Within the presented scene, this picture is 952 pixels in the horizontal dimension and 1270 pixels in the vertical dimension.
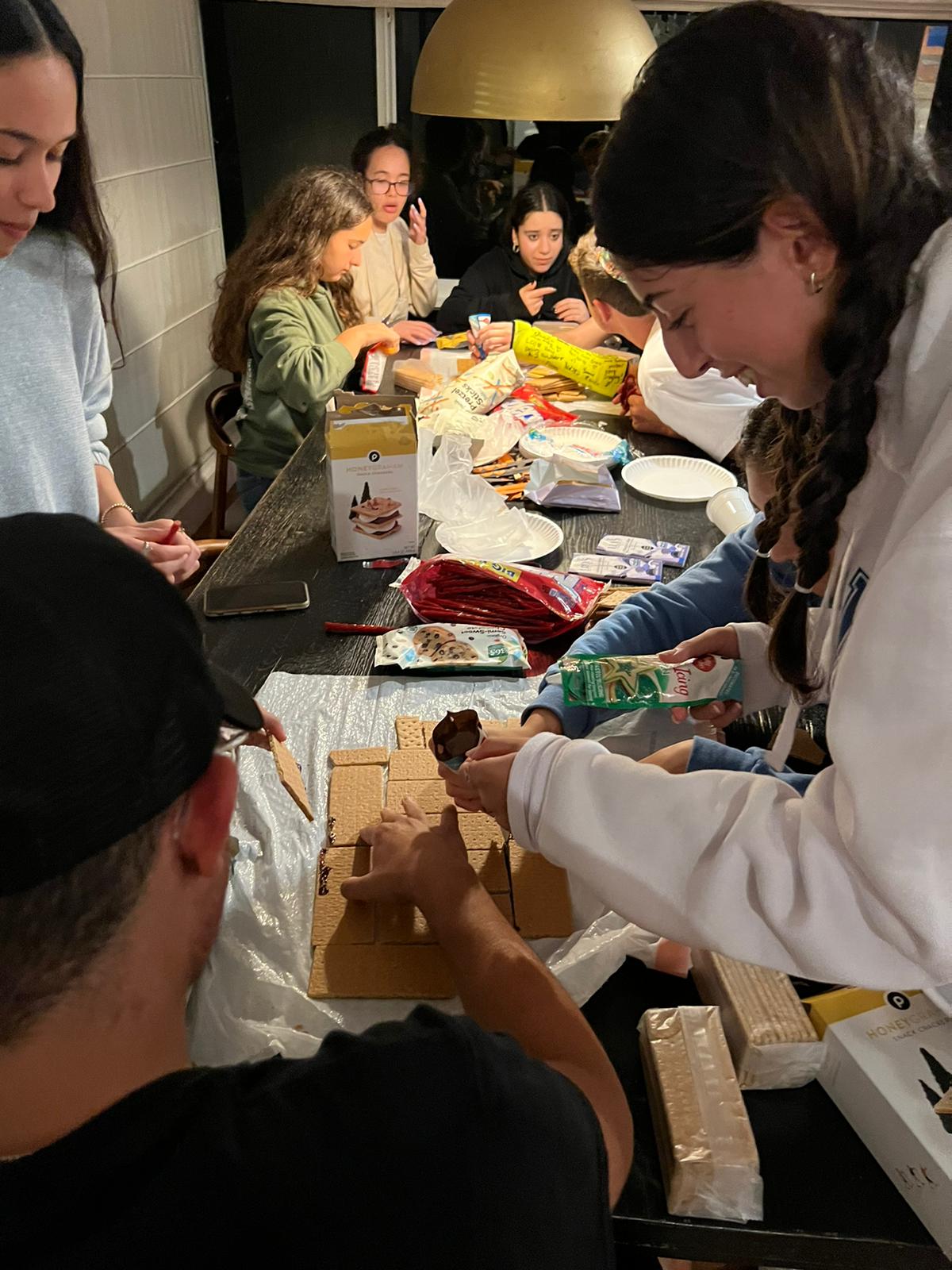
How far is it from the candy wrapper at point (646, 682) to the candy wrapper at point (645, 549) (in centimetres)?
49

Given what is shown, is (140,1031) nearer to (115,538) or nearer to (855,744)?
(115,538)

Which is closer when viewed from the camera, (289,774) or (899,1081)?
(899,1081)

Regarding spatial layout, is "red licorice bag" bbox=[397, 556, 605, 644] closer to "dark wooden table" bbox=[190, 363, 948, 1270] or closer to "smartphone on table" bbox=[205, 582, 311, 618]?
"smartphone on table" bbox=[205, 582, 311, 618]

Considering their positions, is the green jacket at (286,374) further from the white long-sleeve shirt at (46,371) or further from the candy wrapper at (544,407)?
the white long-sleeve shirt at (46,371)

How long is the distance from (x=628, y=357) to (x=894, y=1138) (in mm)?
2210

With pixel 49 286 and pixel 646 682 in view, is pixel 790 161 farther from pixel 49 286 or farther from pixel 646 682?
pixel 49 286

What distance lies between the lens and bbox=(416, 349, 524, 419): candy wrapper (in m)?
2.24

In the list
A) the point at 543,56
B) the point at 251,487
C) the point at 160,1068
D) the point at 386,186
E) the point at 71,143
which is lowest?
the point at 251,487

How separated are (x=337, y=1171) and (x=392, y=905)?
48 cm

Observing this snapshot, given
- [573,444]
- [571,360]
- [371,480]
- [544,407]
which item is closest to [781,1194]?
[371,480]

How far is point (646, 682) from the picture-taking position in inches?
45.7

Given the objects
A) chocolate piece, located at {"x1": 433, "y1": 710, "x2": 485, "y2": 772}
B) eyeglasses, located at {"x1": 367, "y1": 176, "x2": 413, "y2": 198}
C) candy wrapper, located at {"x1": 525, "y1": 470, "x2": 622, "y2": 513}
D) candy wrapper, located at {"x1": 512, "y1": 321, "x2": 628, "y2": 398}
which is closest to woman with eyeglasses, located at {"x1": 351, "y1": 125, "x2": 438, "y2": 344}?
eyeglasses, located at {"x1": 367, "y1": 176, "x2": 413, "y2": 198}

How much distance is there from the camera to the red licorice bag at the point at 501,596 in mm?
1463

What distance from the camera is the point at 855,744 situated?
65 cm
